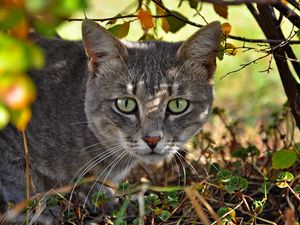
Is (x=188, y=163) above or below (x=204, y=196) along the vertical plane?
above

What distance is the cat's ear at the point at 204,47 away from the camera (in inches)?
116

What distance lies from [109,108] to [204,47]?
590mm

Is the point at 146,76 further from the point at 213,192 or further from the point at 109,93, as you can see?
the point at 213,192

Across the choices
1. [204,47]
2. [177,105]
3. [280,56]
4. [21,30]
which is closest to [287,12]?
[280,56]

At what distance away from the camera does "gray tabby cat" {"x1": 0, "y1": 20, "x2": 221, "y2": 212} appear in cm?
301

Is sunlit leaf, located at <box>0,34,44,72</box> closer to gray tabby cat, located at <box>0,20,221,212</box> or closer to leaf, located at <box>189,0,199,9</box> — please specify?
gray tabby cat, located at <box>0,20,221,212</box>

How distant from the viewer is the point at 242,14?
7859mm

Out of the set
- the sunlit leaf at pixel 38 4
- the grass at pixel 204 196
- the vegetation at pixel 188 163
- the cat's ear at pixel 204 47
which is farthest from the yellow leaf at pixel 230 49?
the sunlit leaf at pixel 38 4

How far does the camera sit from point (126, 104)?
10.2 ft

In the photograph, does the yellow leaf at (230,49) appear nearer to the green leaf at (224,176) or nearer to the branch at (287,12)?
the branch at (287,12)

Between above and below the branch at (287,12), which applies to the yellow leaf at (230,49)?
below

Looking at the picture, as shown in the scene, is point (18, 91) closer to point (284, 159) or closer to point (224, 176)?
point (284, 159)

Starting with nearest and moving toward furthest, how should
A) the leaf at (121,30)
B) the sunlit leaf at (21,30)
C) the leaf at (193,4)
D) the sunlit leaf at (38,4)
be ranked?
the sunlit leaf at (38,4), the sunlit leaf at (21,30), the leaf at (121,30), the leaf at (193,4)

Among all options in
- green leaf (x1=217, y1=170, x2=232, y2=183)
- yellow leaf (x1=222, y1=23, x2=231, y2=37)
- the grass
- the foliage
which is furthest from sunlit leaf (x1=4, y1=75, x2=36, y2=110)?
yellow leaf (x1=222, y1=23, x2=231, y2=37)
